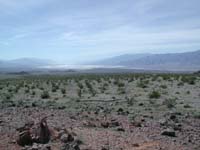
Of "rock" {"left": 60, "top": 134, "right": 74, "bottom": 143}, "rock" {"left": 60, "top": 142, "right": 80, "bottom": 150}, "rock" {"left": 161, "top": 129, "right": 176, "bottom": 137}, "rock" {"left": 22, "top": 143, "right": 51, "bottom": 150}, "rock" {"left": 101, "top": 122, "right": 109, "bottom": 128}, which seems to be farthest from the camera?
"rock" {"left": 101, "top": 122, "right": 109, "bottom": 128}

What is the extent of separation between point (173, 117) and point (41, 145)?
25.1 feet

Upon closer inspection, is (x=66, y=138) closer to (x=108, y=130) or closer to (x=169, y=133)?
(x=108, y=130)

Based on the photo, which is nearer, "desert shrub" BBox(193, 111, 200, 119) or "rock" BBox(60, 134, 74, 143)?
"rock" BBox(60, 134, 74, 143)

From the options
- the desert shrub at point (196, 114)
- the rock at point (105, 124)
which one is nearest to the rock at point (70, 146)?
the rock at point (105, 124)

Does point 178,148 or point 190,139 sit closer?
point 178,148

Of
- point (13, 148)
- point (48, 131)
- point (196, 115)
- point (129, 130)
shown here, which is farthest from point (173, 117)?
point (13, 148)

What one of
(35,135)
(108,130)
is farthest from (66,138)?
(108,130)

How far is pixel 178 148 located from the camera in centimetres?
1135

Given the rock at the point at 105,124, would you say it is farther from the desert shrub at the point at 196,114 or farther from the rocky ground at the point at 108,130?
the desert shrub at the point at 196,114

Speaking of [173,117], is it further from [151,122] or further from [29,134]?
[29,134]

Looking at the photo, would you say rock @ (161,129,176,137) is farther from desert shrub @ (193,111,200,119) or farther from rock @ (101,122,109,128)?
desert shrub @ (193,111,200,119)

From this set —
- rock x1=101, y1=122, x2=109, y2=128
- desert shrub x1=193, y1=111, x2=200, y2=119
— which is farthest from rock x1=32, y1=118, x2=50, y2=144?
desert shrub x1=193, y1=111, x2=200, y2=119

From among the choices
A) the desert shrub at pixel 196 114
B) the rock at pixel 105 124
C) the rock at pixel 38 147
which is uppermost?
the rock at pixel 38 147

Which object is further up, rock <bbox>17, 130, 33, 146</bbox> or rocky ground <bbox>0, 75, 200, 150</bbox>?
rock <bbox>17, 130, 33, 146</bbox>
